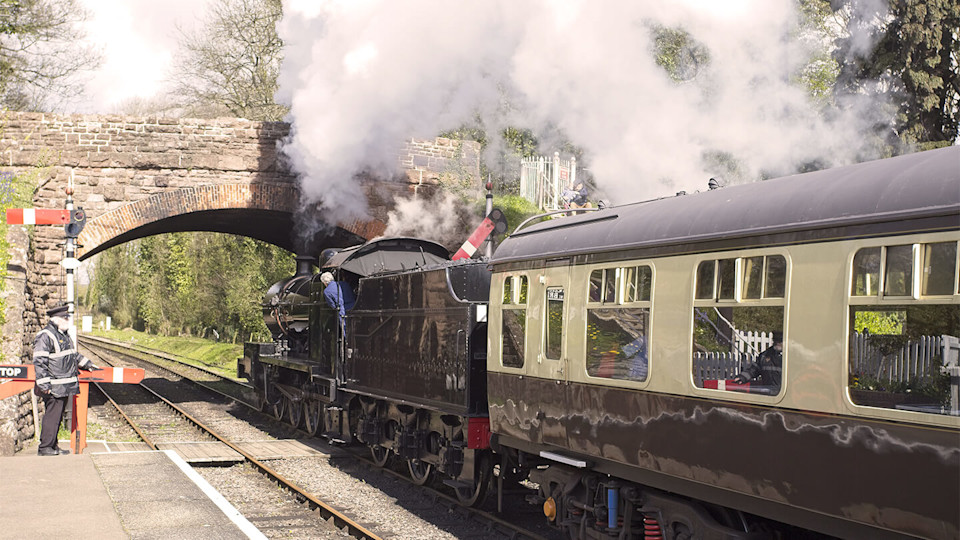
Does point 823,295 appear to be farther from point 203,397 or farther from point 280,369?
point 203,397

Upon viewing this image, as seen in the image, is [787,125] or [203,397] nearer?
[787,125]

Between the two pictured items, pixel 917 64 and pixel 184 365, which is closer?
pixel 917 64

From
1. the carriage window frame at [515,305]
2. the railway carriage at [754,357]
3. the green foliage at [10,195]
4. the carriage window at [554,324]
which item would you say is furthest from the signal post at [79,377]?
the carriage window at [554,324]

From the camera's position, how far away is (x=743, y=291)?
5.29m

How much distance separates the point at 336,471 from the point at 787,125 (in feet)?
22.8

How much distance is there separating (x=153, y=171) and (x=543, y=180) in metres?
9.00

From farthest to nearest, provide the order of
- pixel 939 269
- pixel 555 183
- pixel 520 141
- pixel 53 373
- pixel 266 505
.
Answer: pixel 520 141
pixel 555 183
pixel 53 373
pixel 266 505
pixel 939 269

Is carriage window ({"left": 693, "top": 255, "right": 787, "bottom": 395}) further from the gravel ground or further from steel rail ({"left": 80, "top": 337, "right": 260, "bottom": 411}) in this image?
steel rail ({"left": 80, "top": 337, "right": 260, "bottom": 411})

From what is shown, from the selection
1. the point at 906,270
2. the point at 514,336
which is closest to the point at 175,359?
the point at 514,336

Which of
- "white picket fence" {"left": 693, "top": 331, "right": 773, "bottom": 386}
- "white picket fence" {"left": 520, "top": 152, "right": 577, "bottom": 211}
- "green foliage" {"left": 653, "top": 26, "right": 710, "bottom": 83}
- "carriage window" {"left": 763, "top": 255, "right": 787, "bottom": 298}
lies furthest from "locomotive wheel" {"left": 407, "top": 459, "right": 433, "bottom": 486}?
"white picket fence" {"left": 520, "top": 152, "right": 577, "bottom": 211}

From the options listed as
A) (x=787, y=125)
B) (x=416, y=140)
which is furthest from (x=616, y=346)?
(x=416, y=140)

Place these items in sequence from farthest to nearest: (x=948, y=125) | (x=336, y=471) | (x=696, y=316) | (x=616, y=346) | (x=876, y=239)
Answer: (x=948, y=125), (x=336, y=471), (x=616, y=346), (x=696, y=316), (x=876, y=239)

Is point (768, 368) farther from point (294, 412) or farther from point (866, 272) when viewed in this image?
point (294, 412)

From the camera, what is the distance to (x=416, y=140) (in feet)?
62.5
